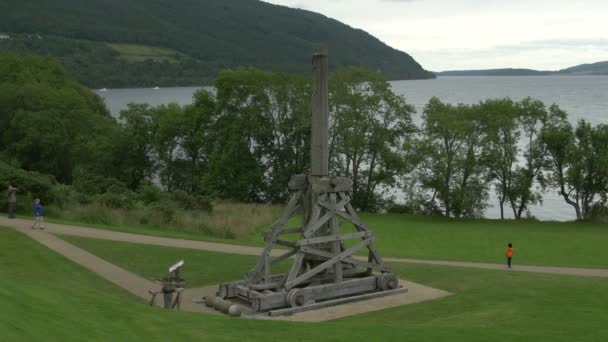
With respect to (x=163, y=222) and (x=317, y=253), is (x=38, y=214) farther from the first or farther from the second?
(x=317, y=253)

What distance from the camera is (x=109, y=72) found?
182 metres

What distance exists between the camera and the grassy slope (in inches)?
1045

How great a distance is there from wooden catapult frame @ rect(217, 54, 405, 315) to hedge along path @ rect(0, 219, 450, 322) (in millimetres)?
365

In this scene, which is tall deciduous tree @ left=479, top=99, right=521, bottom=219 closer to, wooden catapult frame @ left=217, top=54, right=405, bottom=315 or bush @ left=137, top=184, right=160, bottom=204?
bush @ left=137, top=184, right=160, bottom=204

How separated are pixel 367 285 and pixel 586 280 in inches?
293

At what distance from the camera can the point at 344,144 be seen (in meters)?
44.8

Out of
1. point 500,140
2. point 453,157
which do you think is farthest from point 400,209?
point 500,140

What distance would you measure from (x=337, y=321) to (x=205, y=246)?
35.7 ft

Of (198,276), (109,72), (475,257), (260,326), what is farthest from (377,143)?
(109,72)

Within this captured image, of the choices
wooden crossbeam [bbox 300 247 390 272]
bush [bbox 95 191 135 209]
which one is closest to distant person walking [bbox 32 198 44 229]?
bush [bbox 95 191 135 209]

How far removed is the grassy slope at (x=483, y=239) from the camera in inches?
1045

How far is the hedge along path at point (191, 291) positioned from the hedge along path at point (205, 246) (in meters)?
1.94

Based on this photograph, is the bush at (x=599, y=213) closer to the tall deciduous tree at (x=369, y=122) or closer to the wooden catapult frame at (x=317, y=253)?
the tall deciduous tree at (x=369, y=122)

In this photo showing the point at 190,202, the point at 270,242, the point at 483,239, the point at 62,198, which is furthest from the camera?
the point at 190,202
